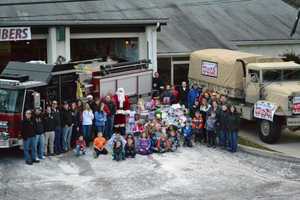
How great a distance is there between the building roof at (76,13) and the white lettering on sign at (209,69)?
3.44m

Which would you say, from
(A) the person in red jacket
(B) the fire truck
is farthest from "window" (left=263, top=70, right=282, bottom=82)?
(A) the person in red jacket

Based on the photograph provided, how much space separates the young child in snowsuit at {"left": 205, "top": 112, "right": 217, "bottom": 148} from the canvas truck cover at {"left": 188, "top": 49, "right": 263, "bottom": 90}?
321cm

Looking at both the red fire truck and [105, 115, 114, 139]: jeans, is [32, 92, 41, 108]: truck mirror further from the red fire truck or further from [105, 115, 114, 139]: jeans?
[105, 115, 114, 139]: jeans

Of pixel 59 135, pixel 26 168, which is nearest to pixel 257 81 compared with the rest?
pixel 59 135

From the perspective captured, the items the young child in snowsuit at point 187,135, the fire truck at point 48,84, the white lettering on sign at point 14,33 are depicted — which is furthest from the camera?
the white lettering on sign at point 14,33

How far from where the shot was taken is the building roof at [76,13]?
2661 cm

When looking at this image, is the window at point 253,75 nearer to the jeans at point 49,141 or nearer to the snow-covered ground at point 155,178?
the snow-covered ground at point 155,178

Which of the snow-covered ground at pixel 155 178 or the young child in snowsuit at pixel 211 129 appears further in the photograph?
the young child in snowsuit at pixel 211 129

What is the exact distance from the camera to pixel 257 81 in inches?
892

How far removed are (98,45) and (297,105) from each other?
10.7 meters

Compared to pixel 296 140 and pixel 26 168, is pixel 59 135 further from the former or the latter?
pixel 296 140

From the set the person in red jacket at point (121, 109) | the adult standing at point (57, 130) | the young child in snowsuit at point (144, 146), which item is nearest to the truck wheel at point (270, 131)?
the young child in snowsuit at point (144, 146)

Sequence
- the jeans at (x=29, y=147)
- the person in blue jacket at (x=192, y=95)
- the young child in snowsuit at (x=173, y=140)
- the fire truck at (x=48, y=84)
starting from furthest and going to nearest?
the person in blue jacket at (x=192, y=95) → the young child in snowsuit at (x=173, y=140) → the fire truck at (x=48, y=84) → the jeans at (x=29, y=147)

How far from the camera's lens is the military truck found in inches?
840
